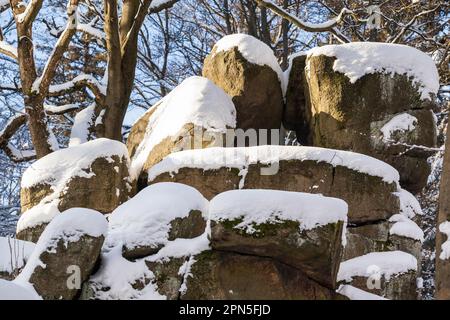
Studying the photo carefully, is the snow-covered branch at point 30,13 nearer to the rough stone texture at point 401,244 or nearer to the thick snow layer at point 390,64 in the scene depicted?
the thick snow layer at point 390,64

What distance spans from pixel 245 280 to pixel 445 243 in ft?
7.23

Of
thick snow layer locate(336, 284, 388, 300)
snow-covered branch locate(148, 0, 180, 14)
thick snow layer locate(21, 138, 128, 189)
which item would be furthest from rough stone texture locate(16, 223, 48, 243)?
snow-covered branch locate(148, 0, 180, 14)

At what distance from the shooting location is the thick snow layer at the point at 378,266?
23.5 feet

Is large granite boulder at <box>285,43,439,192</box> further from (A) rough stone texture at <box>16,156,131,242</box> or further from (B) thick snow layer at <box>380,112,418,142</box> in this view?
(A) rough stone texture at <box>16,156,131,242</box>

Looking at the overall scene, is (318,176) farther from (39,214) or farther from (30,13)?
(30,13)

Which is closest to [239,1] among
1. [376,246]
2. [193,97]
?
[193,97]

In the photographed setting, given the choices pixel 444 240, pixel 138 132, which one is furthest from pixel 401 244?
pixel 138 132

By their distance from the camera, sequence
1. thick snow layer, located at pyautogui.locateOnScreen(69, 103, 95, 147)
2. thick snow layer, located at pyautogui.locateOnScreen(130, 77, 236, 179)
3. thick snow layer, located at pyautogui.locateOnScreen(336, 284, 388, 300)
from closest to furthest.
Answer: thick snow layer, located at pyautogui.locateOnScreen(336, 284, 388, 300)
thick snow layer, located at pyautogui.locateOnScreen(130, 77, 236, 179)
thick snow layer, located at pyautogui.locateOnScreen(69, 103, 95, 147)

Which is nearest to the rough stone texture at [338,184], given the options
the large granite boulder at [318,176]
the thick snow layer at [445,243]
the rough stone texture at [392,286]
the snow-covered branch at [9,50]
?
the large granite boulder at [318,176]

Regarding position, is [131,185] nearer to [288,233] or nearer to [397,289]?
[397,289]

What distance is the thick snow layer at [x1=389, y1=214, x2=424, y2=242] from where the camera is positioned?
298 inches

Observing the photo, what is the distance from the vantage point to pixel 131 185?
865 centimetres

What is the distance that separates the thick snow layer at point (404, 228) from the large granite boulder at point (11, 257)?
12.9ft

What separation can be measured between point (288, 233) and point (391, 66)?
15.0 feet
